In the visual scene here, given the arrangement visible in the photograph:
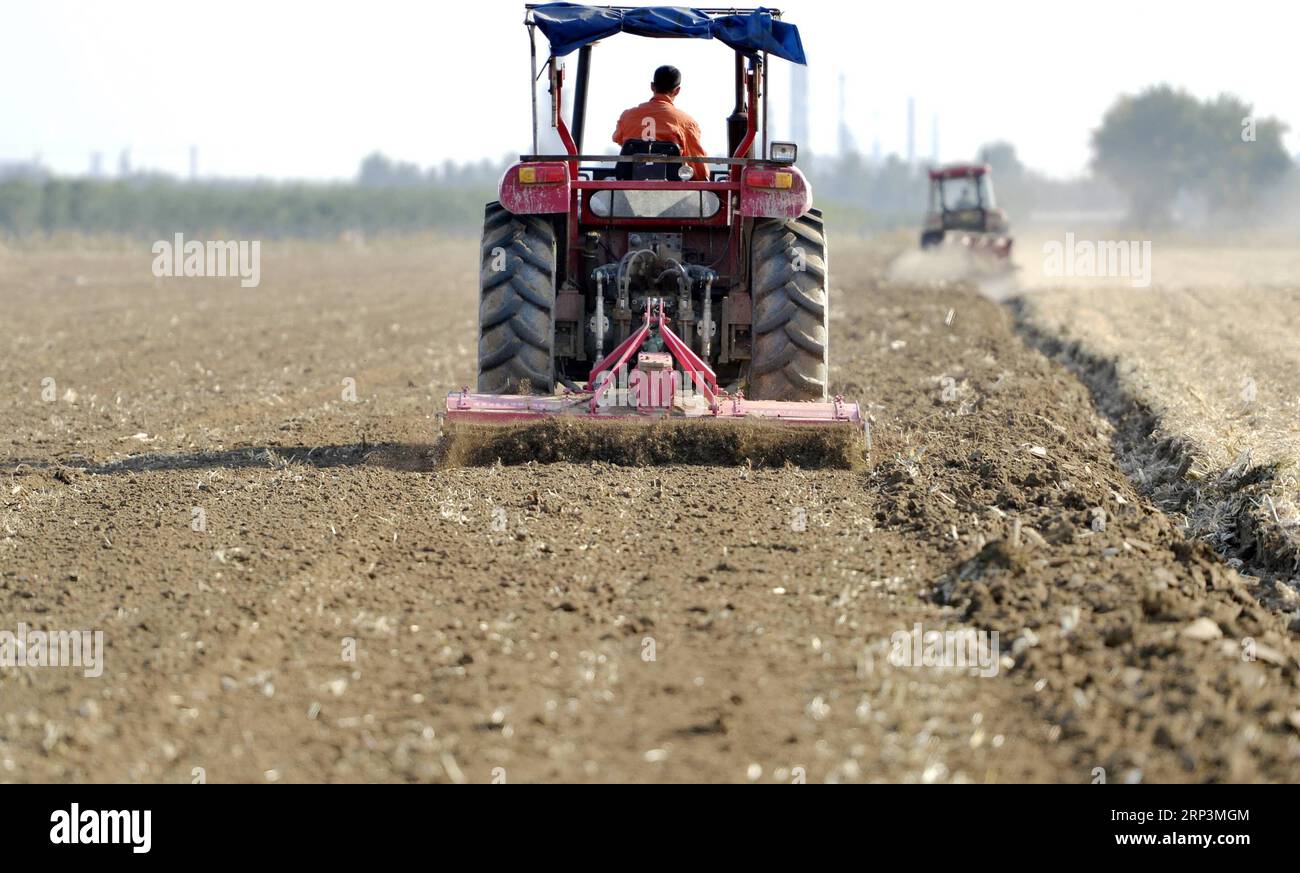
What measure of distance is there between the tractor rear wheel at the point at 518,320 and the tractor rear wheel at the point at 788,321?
114 centimetres

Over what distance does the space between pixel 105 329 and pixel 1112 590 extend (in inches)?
595

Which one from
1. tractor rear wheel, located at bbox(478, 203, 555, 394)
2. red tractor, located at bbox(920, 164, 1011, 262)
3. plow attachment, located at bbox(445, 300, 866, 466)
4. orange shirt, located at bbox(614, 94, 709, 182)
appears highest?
red tractor, located at bbox(920, 164, 1011, 262)

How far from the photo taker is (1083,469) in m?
7.87

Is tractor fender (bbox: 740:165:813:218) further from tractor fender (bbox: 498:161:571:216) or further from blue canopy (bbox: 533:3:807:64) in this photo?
tractor fender (bbox: 498:161:571:216)

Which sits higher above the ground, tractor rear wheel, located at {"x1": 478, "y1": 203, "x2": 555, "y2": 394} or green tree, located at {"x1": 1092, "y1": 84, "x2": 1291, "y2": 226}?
green tree, located at {"x1": 1092, "y1": 84, "x2": 1291, "y2": 226}

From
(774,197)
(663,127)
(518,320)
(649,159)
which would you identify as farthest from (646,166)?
(518,320)

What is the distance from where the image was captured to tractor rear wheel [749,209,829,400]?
26.8 feet

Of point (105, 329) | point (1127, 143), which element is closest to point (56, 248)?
point (105, 329)

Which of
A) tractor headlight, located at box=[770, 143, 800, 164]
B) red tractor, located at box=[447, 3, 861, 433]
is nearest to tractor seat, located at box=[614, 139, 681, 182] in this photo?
red tractor, located at box=[447, 3, 861, 433]

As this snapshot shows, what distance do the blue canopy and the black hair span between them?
0.51 metres

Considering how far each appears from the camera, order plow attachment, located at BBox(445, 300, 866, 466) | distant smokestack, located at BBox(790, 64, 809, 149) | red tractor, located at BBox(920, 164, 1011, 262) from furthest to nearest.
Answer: distant smokestack, located at BBox(790, 64, 809, 149)
red tractor, located at BBox(920, 164, 1011, 262)
plow attachment, located at BBox(445, 300, 866, 466)

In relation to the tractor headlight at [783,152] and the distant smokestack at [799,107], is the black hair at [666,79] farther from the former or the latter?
the distant smokestack at [799,107]

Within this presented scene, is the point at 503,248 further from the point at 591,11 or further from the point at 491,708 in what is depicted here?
the point at 491,708

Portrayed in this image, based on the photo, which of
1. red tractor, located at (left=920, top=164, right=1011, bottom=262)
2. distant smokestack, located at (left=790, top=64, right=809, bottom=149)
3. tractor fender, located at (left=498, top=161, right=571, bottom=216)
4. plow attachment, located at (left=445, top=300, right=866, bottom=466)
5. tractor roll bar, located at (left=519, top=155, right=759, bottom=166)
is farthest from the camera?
distant smokestack, located at (left=790, top=64, right=809, bottom=149)
